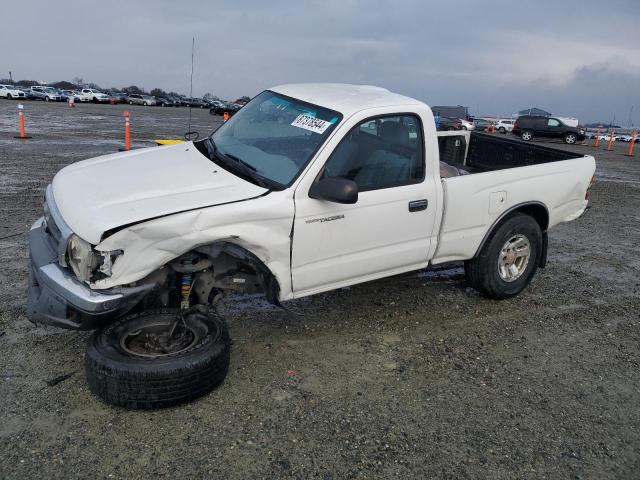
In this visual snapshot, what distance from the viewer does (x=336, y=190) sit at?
11.8 ft

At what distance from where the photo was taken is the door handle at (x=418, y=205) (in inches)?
167

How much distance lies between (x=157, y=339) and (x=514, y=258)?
3307 mm

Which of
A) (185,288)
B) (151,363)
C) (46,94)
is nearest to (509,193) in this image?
(185,288)

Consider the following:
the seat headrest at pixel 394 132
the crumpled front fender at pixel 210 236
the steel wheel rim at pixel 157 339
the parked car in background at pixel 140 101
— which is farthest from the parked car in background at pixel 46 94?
the crumpled front fender at pixel 210 236

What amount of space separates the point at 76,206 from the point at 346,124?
187 centimetres

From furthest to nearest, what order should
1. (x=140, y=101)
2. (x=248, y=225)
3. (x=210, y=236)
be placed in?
(x=140, y=101), (x=248, y=225), (x=210, y=236)

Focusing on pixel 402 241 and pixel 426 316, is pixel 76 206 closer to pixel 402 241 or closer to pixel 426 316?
pixel 402 241

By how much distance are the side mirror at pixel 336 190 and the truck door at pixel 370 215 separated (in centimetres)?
11

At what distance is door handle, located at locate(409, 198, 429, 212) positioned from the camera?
13.9 ft

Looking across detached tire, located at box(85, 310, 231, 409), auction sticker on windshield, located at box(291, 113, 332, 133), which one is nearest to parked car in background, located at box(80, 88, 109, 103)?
auction sticker on windshield, located at box(291, 113, 332, 133)

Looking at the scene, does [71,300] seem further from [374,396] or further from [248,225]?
[374,396]

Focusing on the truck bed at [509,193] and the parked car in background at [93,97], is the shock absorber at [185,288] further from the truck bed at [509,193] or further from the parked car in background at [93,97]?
the parked car in background at [93,97]

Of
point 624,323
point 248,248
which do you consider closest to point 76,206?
point 248,248

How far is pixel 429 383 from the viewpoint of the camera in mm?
3803
